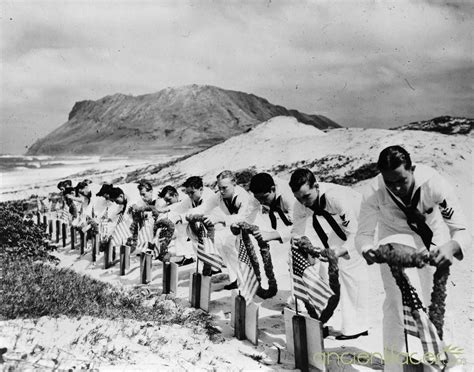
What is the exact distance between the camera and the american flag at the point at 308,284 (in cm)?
419

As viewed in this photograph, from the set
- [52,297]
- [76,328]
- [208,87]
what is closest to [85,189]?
[52,297]

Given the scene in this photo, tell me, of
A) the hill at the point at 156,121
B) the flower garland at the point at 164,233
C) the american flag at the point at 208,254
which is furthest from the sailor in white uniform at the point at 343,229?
the hill at the point at 156,121

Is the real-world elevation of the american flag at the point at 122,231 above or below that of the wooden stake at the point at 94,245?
above

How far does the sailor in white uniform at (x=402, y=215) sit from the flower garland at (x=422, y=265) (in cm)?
12

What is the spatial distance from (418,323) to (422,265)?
42 centimetres

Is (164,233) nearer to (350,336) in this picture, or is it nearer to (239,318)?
(239,318)

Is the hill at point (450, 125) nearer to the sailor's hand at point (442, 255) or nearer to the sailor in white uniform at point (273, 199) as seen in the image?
the sailor in white uniform at point (273, 199)

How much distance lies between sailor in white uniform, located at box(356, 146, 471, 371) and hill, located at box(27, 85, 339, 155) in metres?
108

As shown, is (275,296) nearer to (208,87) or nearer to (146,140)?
(146,140)

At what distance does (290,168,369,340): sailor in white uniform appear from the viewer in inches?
182

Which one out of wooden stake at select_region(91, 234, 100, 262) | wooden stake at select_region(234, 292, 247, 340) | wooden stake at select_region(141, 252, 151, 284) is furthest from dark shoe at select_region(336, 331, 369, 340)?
wooden stake at select_region(91, 234, 100, 262)

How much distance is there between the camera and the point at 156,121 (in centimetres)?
13350

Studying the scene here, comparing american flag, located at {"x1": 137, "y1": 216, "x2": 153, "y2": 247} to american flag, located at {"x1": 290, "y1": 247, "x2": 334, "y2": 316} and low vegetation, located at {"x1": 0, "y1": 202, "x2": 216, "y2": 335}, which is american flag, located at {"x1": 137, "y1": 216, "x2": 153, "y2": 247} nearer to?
low vegetation, located at {"x1": 0, "y1": 202, "x2": 216, "y2": 335}

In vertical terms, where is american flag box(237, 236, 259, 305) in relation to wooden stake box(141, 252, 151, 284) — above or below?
above
